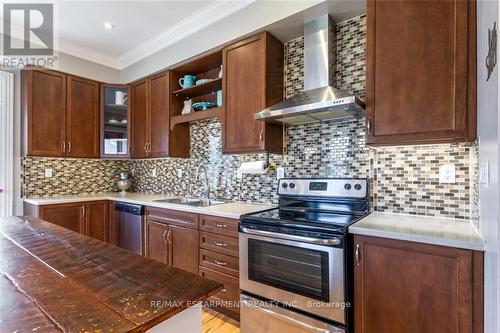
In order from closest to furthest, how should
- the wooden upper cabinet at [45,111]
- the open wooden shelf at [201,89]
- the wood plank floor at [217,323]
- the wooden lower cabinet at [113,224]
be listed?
the wood plank floor at [217,323] < the open wooden shelf at [201,89] < the wooden upper cabinet at [45,111] < the wooden lower cabinet at [113,224]

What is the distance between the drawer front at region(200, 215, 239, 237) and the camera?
81.8 inches

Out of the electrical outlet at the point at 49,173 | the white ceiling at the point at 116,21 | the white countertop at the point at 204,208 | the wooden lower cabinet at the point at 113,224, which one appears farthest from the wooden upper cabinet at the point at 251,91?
the electrical outlet at the point at 49,173

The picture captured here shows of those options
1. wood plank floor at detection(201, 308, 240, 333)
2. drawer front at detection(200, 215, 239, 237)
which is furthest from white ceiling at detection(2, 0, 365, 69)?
wood plank floor at detection(201, 308, 240, 333)

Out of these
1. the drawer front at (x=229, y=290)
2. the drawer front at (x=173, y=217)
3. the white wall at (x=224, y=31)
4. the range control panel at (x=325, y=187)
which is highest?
the white wall at (x=224, y=31)

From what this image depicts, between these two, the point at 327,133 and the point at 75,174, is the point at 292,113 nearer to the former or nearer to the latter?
the point at 327,133

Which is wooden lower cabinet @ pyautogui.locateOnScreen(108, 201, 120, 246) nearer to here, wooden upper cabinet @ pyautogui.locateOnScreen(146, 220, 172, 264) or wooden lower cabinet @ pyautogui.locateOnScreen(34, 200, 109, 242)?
wooden lower cabinet @ pyautogui.locateOnScreen(34, 200, 109, 242)

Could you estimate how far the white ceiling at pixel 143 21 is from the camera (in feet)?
7.17

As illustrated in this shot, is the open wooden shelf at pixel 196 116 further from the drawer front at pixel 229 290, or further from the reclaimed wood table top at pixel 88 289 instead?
the reclaimed wood table top at pixel 88 289

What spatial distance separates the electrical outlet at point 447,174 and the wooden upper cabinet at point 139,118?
10.0 feet

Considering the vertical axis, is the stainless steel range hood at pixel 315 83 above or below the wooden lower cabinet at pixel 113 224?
above

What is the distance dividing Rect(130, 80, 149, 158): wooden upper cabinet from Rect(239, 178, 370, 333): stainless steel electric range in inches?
84.1

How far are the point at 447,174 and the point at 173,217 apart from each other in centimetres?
223

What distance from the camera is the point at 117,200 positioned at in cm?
325

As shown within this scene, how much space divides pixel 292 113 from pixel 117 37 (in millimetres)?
2470
